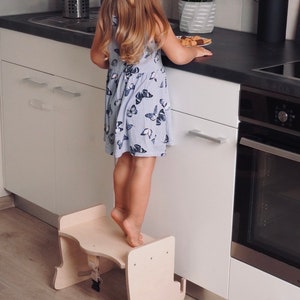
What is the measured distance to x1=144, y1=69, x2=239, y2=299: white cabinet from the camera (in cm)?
230

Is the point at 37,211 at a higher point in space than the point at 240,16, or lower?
lower

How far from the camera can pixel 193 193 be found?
2.45 meters

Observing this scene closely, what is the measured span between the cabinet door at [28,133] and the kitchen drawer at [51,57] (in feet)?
0.14

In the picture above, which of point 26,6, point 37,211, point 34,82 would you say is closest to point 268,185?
point 34,82

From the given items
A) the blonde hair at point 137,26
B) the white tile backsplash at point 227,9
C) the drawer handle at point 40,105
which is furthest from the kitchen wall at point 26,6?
the blonde hair at point 137,26

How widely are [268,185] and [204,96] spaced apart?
1.09 feet

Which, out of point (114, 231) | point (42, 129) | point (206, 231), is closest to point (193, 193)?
point (206, 231)

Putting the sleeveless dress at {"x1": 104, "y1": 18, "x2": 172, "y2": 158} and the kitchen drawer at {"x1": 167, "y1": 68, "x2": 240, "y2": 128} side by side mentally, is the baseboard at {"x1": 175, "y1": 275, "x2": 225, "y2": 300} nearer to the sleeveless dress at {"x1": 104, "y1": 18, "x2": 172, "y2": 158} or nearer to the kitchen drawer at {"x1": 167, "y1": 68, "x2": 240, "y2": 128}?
the sleeveless dress at {"x1": 104, "y1": 18, "x2": 172, "y2": 158}

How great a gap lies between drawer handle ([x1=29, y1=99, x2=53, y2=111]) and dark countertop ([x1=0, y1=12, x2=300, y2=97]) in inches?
10.9

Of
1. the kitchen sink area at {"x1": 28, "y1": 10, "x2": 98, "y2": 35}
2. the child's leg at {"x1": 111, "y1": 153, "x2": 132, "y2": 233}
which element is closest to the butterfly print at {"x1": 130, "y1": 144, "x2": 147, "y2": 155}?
the child's leg at {"x1": 111, "y1": 153, "x2": 132, "y2": 233}

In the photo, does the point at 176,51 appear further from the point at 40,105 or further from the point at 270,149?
the point at 40,105

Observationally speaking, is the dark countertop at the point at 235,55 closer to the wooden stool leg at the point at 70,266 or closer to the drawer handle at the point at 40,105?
the drawer handle at the point at 40,105

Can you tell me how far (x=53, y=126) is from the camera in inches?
119

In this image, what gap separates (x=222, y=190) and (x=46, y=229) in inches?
43.6
